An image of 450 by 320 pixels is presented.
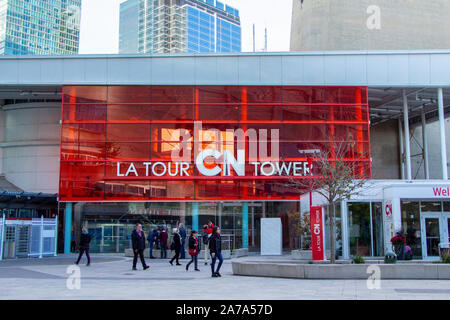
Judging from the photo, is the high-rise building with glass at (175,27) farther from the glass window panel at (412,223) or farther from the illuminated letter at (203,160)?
the glass window panel at (412,223)

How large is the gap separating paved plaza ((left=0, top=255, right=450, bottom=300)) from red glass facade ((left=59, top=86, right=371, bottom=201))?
680 inches

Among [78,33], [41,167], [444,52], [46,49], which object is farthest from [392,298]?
[78,33]

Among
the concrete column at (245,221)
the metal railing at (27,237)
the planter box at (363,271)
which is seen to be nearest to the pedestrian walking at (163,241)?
the metal railing at (27,237)

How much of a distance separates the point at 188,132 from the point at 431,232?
16675 millimetres

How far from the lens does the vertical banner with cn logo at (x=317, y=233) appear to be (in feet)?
68.3

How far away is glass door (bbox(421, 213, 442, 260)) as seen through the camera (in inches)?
992

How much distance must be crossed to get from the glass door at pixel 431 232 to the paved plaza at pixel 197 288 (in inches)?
392

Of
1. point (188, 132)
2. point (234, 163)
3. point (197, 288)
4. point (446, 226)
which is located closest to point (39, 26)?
point (188, 132)

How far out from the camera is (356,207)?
26172 millimetres

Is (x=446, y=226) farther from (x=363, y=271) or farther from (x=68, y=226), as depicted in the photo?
(x=68, y=226)

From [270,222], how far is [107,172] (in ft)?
40.3

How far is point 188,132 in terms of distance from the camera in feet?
119

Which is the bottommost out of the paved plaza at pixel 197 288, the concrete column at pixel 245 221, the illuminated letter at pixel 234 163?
the paved plaza at pixel 197 288

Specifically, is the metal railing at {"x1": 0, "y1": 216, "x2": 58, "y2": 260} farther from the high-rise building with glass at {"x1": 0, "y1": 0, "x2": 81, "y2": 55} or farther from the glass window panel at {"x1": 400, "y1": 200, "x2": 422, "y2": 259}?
the high-rise building with glass at {"x1": 0, "y1": 0, "x2": 81, "y2": 55}
